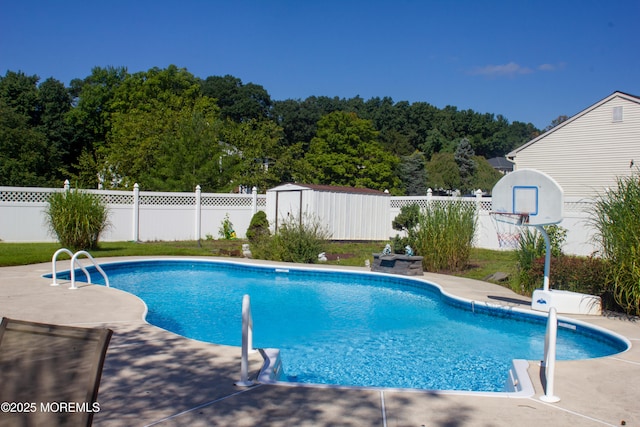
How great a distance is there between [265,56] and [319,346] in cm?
2629

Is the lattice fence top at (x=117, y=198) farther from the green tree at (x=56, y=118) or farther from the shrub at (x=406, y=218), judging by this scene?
the green tree at (x=56, y=118)

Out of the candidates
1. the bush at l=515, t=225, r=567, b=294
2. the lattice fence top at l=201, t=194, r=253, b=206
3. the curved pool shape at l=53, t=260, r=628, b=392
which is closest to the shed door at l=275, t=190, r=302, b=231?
the lattice fence top at l=201, t=194, r=253, b=206

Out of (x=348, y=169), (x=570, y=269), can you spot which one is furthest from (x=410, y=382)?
(x=348, y=169)

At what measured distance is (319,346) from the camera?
6.84m

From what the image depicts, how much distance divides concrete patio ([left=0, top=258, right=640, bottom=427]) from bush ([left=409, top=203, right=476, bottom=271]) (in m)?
6.06

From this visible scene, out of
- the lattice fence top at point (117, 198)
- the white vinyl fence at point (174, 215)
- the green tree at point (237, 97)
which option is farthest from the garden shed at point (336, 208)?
the green tree at point (237, 97)

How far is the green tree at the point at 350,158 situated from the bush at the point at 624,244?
29094 mm

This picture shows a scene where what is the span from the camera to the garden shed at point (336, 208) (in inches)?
682

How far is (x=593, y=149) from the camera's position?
20500mm

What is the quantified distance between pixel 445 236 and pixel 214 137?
13.1 metres

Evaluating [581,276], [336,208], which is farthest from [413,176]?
[581,276]

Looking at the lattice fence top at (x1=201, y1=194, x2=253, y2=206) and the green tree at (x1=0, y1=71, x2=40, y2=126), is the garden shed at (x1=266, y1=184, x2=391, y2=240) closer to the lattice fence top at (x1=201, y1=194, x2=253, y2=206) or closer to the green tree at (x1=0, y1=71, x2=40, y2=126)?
the lattice fence top at (x1=201, y1=194, x2=253, y2=206)

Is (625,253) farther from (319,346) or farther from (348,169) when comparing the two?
(348,169)

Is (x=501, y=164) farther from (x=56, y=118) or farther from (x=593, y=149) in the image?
(x=56, y=118)
